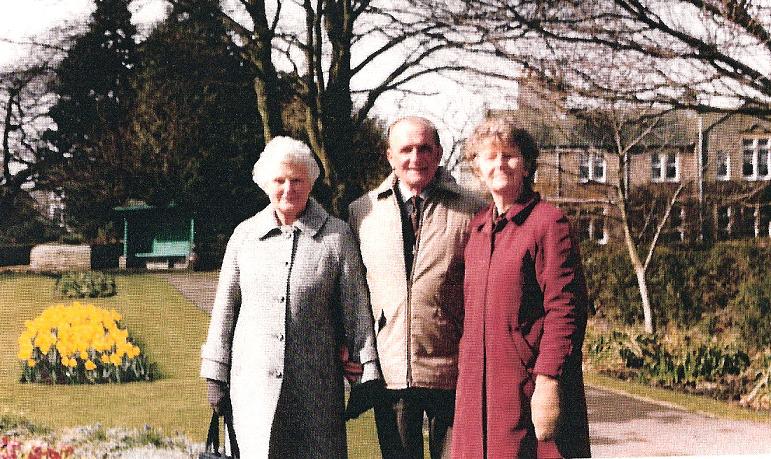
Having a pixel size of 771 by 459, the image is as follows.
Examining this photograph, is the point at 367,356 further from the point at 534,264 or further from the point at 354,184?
the point at 354,184

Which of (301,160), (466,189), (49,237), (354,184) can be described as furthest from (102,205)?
(466,189)

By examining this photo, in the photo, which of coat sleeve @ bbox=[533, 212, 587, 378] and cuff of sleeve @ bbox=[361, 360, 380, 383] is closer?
coat sleeve @ bbox=[533, 212, 587, 378]

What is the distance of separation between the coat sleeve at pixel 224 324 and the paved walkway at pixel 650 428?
1.11m

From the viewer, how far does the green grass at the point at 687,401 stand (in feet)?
13.6

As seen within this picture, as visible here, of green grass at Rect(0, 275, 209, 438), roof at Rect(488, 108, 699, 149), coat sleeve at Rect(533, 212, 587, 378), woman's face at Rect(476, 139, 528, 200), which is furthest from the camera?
roof at Rect(488, 108, 699, 149)

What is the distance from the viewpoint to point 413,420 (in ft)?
9.34

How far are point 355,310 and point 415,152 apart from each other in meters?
0.56

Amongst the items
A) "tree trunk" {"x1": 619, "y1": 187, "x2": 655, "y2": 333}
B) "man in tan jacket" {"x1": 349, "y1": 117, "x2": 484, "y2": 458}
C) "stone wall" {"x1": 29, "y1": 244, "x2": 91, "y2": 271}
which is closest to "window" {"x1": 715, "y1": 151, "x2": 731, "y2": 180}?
"tree trunk" {"x1": 619, "y1": 187, "x2": 655, "y2": 333}

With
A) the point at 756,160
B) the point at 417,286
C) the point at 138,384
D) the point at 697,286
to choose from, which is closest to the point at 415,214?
the point at 417,286

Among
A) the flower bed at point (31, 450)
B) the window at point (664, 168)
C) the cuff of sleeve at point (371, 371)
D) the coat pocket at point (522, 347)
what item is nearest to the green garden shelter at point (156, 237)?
the flower bed at point (31, 450)

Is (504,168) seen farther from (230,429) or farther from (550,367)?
(230,429)

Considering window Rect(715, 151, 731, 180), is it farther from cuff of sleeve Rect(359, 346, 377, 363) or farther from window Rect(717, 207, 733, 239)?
cuff of sleeve Rect(359, 346, 377, 363)

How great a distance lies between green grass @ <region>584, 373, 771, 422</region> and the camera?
415cm

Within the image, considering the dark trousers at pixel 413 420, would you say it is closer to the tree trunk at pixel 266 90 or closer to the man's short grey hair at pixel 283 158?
the man's short grey hair at pixel 283 158
